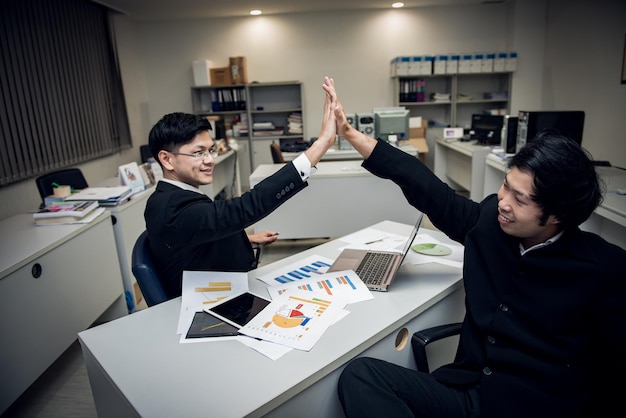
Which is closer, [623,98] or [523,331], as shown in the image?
[523,331]

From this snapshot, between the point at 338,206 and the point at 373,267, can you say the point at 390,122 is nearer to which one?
the point at 338,206

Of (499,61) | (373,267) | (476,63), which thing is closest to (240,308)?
(373,267)

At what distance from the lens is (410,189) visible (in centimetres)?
144

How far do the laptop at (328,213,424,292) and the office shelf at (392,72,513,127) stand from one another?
5.14m

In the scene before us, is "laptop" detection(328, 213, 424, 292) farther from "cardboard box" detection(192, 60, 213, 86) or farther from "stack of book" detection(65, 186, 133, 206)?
"cardboard box" detection(192, 60, 213, 86)

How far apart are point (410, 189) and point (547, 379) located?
27.2 inches

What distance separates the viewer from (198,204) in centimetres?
136

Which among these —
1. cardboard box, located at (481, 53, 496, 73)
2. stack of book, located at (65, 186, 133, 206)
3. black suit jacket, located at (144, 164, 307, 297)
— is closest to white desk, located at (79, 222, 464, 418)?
black suit jacket, located at (144, 164, 307, 297)

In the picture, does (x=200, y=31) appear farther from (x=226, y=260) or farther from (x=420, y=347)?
(x=420, y=347)

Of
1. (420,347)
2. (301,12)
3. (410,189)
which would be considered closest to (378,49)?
(301,12)

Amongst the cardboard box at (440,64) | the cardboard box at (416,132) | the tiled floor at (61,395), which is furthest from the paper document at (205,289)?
the cardboard box at (440,64)

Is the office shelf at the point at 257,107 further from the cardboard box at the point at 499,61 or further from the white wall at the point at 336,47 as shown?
the cardboard box at the point at 499,61

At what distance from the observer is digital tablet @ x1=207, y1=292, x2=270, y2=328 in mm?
1221

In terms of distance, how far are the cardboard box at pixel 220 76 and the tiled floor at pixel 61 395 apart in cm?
469
